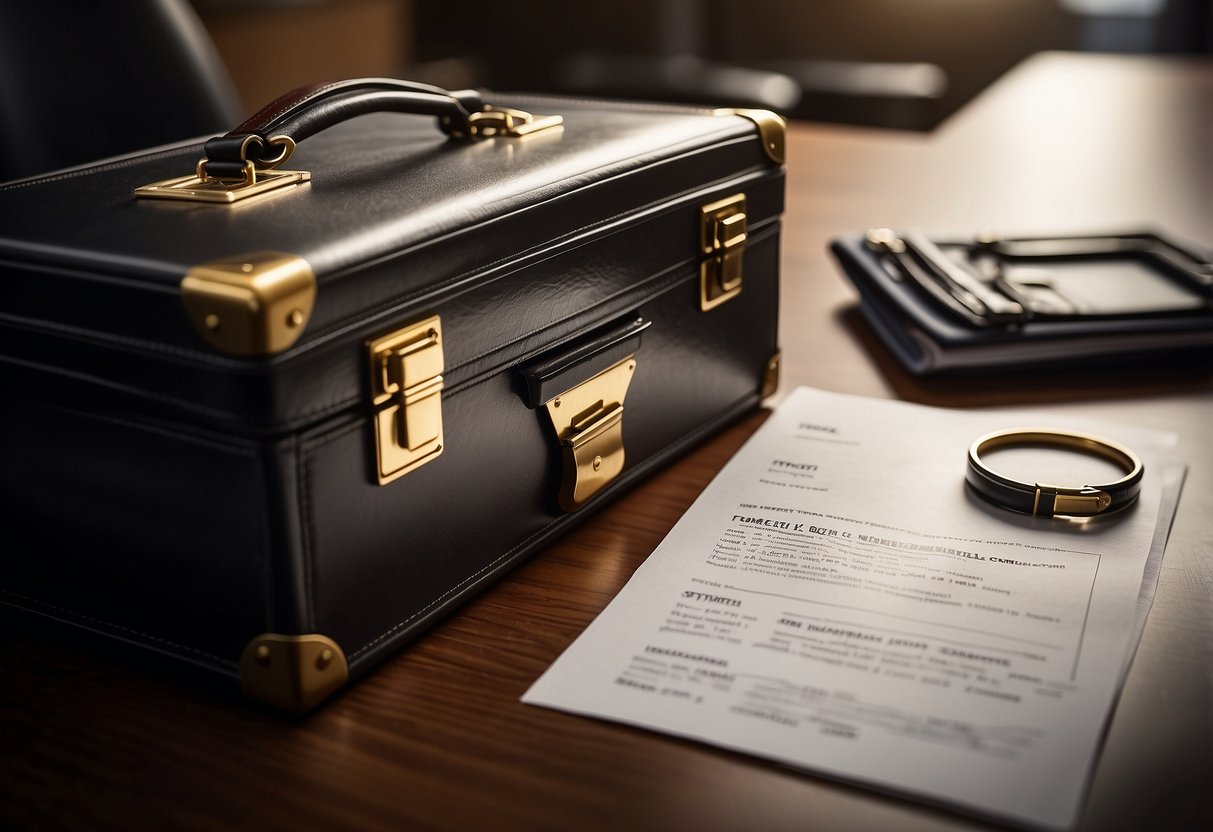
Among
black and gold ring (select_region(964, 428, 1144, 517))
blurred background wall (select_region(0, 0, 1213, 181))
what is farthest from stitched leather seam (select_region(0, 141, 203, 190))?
blurred background wall (select_region(0, 0, 1213, 181))

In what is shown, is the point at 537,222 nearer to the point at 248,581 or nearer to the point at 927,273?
the point at 248,581

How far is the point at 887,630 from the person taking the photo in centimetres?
64

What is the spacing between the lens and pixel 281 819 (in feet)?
1.68

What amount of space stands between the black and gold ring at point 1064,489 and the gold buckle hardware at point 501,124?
1.26 ft

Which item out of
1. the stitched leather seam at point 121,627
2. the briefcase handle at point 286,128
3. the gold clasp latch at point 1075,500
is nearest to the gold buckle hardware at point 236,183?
the briefcase handle at point 286,128

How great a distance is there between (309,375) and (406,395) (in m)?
0.07

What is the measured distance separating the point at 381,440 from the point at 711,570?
224mm

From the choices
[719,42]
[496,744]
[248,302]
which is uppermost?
[248,302]

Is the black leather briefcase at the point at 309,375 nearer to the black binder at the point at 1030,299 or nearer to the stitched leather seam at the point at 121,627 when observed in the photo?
the stitched leather seam at the point at 121,627

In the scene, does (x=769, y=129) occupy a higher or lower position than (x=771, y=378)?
higher

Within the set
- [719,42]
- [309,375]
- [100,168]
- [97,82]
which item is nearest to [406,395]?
[309,375]

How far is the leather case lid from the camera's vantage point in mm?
546

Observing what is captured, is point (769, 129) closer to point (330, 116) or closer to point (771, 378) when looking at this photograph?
point (771, 378)

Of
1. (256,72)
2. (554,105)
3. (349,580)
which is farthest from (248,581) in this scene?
(256,72)
